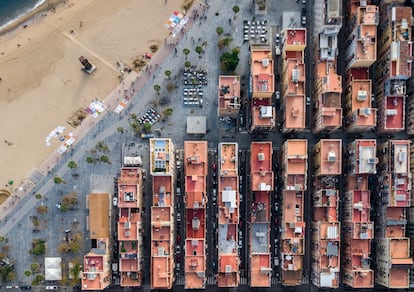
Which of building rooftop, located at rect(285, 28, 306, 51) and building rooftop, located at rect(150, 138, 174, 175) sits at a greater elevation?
building rooftop, located at rect(285, 28, 306, 51)

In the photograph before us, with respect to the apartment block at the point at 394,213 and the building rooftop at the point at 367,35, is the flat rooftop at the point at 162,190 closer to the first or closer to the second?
the apartment block at the point at 394,213

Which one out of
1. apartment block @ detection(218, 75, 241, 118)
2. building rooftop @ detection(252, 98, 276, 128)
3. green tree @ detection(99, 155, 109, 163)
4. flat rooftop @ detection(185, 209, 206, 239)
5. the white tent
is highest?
apartment block @ detection(218, 75, 241, 118)

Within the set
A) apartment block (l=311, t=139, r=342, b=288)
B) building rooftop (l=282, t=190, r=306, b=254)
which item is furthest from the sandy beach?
building rooftop (l=282, t=190, r=306, b=254)

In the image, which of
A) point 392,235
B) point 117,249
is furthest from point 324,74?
point 117,249

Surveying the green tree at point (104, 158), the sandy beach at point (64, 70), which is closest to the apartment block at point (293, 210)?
the green tree at point (104, 158)

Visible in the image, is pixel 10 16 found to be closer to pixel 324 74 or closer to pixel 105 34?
pixel 105 34

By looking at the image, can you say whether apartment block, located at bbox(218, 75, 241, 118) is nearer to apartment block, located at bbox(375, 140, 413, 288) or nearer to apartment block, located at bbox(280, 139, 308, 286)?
apartment block, located at bbox(280, 139, 308, 286)
